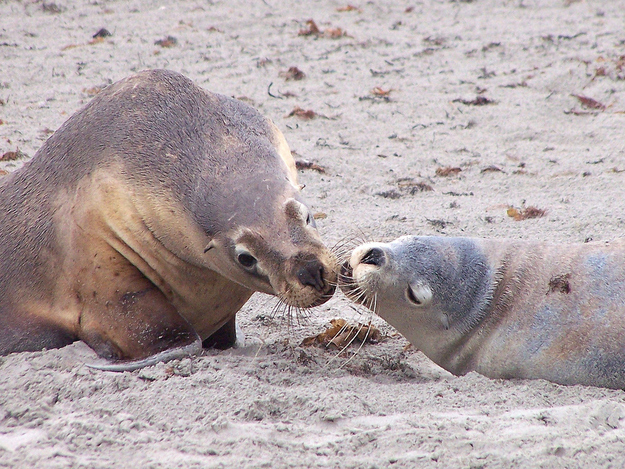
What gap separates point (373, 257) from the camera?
4.29m

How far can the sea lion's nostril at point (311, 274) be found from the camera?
12.1ft

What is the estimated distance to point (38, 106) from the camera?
8.19m

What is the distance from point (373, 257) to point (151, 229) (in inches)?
43.4

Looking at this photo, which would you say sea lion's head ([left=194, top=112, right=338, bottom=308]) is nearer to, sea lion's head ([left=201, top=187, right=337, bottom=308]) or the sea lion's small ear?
sea lion's head ([left=201, top=187, right=337, bottom=308])

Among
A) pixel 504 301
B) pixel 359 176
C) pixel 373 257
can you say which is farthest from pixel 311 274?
pixel 359 176

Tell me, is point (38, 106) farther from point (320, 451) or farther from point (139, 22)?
point (320, 451)

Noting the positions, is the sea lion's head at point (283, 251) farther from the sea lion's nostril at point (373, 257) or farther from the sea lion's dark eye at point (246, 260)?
the sea lion's nostril at point (373, 257)

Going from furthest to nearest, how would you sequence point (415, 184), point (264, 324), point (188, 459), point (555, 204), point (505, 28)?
point (505, 28)
point (415, 184)
point (555, 204)
point (264, 324)
point (188, 459)

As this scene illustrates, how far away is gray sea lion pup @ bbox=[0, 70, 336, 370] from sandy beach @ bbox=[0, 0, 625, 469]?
0.89 feet

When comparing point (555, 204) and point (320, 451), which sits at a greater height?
point (320, 451)

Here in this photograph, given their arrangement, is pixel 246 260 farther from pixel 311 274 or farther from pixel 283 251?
pixel 311 274

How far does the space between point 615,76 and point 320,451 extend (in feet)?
22.9

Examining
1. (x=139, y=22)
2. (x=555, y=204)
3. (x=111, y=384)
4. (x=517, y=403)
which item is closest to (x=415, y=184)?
(x=555, y=204)

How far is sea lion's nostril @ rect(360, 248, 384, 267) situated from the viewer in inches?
169
